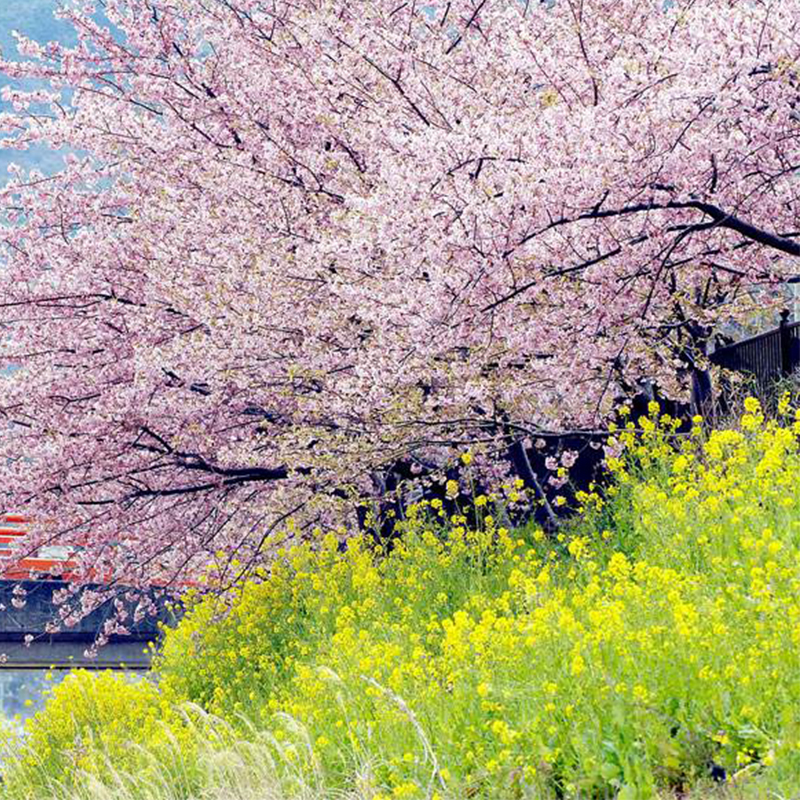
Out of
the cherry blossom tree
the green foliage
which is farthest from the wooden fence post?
the green foliage

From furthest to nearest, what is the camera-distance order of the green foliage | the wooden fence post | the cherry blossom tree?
the wooden fence post, the cherry blossom tree, the green foliage

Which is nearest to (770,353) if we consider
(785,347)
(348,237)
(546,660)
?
(785,347)

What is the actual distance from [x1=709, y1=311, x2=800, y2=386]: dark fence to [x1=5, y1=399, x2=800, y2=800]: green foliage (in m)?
2.30

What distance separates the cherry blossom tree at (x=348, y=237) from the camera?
8.67m

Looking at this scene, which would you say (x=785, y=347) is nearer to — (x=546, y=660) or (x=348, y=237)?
(x=348, y=237)

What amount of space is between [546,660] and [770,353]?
7.80m

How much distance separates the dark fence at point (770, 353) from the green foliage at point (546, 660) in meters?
2.30

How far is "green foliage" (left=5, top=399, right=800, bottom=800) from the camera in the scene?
239 inches

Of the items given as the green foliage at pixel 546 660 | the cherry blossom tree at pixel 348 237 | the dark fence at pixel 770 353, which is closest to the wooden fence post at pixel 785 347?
the dark fence at pixel 770 353

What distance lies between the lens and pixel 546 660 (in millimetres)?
6973

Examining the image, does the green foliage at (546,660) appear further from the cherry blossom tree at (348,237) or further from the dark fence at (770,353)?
the dark fence at (770,353)

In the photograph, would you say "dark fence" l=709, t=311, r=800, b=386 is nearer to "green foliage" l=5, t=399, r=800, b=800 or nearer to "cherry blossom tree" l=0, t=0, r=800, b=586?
"cherry blossom tree" l=0, t=0, r=800, b=586

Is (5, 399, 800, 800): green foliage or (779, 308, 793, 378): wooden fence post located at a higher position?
(779, 308, 793, 378): wooden fence post

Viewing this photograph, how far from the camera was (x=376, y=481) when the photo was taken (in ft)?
48.2
